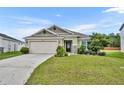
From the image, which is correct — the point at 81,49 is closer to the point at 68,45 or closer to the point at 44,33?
the point at 68,45

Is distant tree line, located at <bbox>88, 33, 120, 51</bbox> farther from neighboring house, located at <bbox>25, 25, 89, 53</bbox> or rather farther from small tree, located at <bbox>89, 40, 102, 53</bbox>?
neighboring house, located at <bbox>25, 25, 89, 53</bbox>

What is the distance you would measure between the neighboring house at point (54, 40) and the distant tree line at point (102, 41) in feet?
3.99

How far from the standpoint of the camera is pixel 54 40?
2770 cm

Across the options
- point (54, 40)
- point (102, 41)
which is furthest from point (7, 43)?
point (102, 41)

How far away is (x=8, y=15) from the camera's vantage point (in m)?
23.5

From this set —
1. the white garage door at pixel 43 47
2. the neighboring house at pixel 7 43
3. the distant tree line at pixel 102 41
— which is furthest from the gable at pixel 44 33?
the distant tree line at pixel 102 41

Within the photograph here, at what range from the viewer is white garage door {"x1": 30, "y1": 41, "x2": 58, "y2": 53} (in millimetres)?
26828

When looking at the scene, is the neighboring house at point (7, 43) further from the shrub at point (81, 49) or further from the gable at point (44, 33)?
the shrub at point (81, 49)

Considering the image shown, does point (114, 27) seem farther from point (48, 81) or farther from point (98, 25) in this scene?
point (48, 81)

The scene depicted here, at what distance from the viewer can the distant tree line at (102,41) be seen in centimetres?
2717

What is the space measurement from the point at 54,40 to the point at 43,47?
160 centimetres
